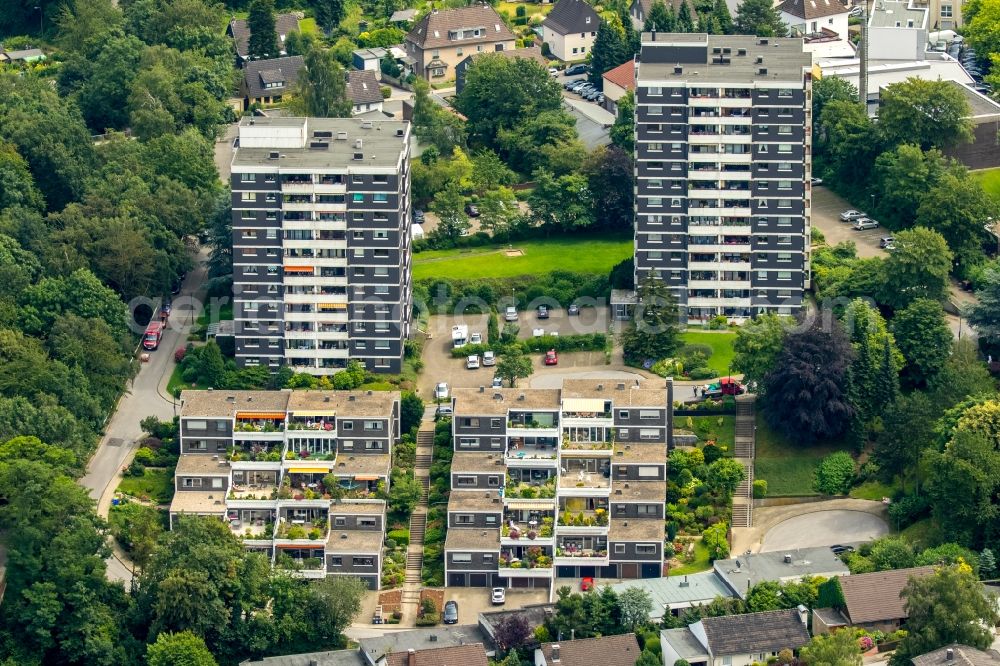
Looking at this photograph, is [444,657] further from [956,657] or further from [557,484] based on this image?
[956,657]

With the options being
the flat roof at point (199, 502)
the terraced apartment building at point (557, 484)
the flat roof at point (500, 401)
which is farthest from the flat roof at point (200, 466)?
the flat roof at point (500, 401)

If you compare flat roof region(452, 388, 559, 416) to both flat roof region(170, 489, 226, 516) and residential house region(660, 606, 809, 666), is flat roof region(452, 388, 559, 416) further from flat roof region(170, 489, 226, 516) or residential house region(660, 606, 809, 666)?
residential house region(660, 606, 809, 666)

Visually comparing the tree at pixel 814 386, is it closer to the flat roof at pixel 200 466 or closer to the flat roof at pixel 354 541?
the flat roof at pixel 354 541

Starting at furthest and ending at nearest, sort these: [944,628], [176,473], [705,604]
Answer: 1. [176,473]
2. [705,604]
3. [944,628]

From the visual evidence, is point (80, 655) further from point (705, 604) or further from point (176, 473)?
point (705, 604)

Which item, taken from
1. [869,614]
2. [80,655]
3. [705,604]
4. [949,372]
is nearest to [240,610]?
[80,655]

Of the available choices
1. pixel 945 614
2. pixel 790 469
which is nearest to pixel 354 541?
pixel 790 469
